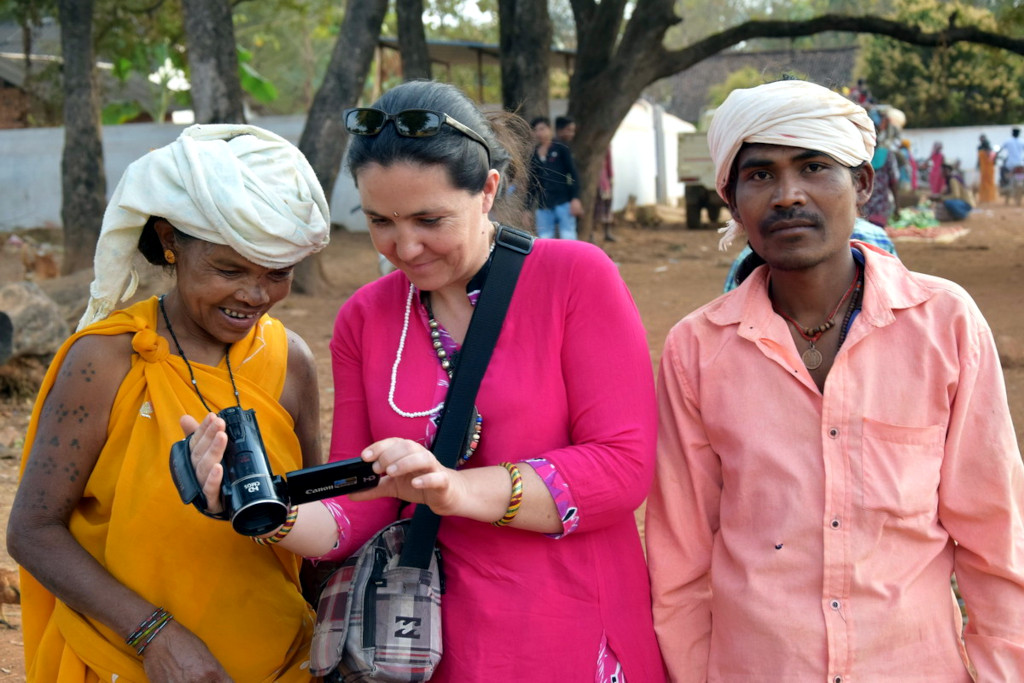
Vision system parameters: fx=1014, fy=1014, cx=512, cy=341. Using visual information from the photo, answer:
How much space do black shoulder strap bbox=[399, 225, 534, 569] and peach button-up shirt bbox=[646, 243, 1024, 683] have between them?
0.50 metres

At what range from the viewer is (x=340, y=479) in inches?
75.7

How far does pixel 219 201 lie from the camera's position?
7.61 ft

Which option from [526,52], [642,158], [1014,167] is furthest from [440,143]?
[1014,167]

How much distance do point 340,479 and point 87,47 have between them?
44.8ft

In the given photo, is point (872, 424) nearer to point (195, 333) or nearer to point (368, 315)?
point (368, 315)

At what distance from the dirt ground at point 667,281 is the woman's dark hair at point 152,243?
2083 mm

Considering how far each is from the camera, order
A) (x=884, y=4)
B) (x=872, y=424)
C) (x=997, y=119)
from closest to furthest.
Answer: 1. (x=872, y=424)
2. (x=997, y=119)
3. (x=884, y=4)

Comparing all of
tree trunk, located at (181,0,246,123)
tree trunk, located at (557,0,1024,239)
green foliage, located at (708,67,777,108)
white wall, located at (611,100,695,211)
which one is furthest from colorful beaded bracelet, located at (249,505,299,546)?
green foliage, located at (708,67,777,108)

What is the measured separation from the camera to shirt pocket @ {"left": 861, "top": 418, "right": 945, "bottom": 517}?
6.63 feet

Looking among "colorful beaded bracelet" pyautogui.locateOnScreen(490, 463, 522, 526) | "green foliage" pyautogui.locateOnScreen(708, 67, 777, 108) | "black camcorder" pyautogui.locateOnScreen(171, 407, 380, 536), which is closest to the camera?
"black camcorder" pyautogui.locateOnScreen(171, 407, 380, 536)

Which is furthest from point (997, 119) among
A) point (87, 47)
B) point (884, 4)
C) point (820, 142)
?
A: point (820, 142)

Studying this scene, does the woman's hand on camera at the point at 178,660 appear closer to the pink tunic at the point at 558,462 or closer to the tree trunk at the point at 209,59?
the pink tunic at the point at 558,462

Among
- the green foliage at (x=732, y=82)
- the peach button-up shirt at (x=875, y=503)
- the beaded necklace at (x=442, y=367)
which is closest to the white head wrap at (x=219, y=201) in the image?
the beaded necklace at (x=442, y=367)

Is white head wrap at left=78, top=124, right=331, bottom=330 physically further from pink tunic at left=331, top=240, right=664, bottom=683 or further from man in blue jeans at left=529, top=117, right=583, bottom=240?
man in blue jeans at left=529, top=117, right=583, bottom=240
